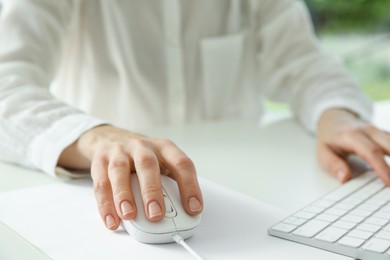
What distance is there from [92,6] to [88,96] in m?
0.18

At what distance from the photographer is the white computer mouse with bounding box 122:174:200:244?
21.9 inches

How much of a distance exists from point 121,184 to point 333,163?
1.14 ft

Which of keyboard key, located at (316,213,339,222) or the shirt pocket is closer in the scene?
keyboard key, located at (316,213,339,222)

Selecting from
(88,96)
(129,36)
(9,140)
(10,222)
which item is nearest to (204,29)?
(129,36)

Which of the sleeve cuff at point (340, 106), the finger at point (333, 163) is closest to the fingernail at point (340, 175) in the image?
the finger at point (333, 163)

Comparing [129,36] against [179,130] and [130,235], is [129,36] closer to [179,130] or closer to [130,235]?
[179,130]

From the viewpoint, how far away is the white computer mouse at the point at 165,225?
0.56m

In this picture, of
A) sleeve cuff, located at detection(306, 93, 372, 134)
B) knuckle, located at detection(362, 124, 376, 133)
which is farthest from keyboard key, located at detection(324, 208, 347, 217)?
sleeve cuff, located at detection(306, 93, 372, 134)

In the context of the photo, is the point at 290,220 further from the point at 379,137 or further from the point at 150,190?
the point at 379,137

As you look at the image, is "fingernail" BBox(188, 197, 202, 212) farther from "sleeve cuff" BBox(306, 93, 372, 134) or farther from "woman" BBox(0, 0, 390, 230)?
"sleeve cuff" BBox(306, 93, 372, 134)

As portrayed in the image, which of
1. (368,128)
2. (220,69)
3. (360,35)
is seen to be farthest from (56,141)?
(360,35)

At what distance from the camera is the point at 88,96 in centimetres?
119

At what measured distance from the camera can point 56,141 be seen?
77 centimetres

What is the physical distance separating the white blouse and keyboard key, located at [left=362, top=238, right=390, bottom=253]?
493 mm
